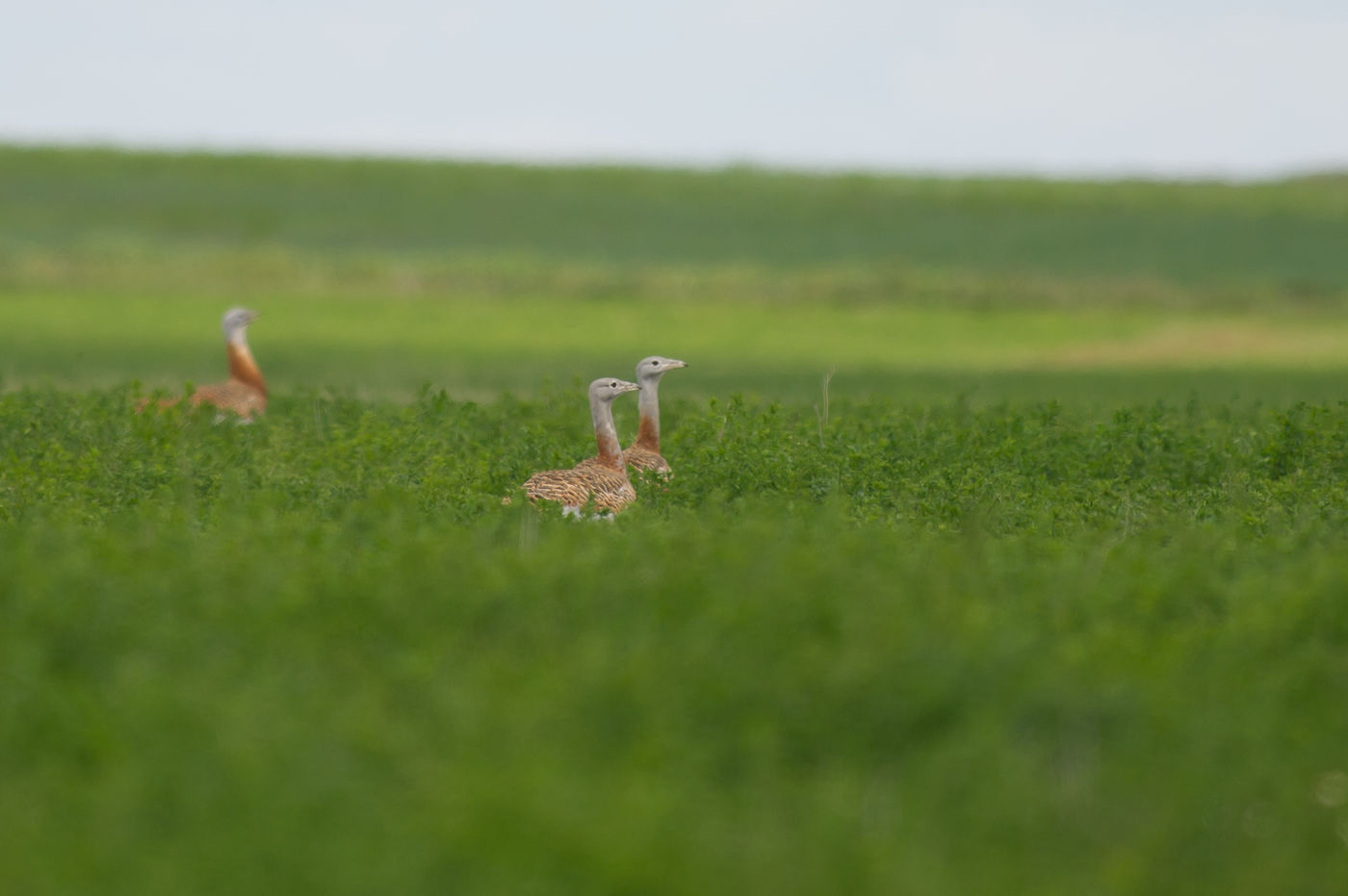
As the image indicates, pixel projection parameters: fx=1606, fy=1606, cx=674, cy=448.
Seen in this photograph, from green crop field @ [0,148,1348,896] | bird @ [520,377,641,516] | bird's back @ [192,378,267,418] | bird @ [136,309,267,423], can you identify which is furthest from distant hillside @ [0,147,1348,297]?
bird @ [520,377,641,516]

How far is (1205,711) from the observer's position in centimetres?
573

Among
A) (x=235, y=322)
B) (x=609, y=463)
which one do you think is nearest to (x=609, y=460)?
(x=609, y=463)

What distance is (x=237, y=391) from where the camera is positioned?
50.1 feet

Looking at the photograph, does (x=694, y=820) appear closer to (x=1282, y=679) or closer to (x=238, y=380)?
(x=1282, y=679)

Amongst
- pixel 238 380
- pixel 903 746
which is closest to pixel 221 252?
pixel 238 380

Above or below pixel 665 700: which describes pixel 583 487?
below

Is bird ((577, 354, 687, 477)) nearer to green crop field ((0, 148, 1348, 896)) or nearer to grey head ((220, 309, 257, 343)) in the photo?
green crop field ((0, 148, 1348, 896))

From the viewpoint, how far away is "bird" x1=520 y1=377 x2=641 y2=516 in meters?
9.75

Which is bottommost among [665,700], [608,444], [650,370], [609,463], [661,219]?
[661,219]

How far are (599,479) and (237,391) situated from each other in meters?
6.35

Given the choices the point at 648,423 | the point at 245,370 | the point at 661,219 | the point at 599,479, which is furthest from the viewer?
the point at 661,219

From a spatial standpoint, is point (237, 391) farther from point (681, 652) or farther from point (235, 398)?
point (681, 652)

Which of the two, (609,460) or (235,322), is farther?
(235,322)

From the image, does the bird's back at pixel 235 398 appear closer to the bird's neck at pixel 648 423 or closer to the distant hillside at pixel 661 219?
the bird's neck at pixel 648 423
